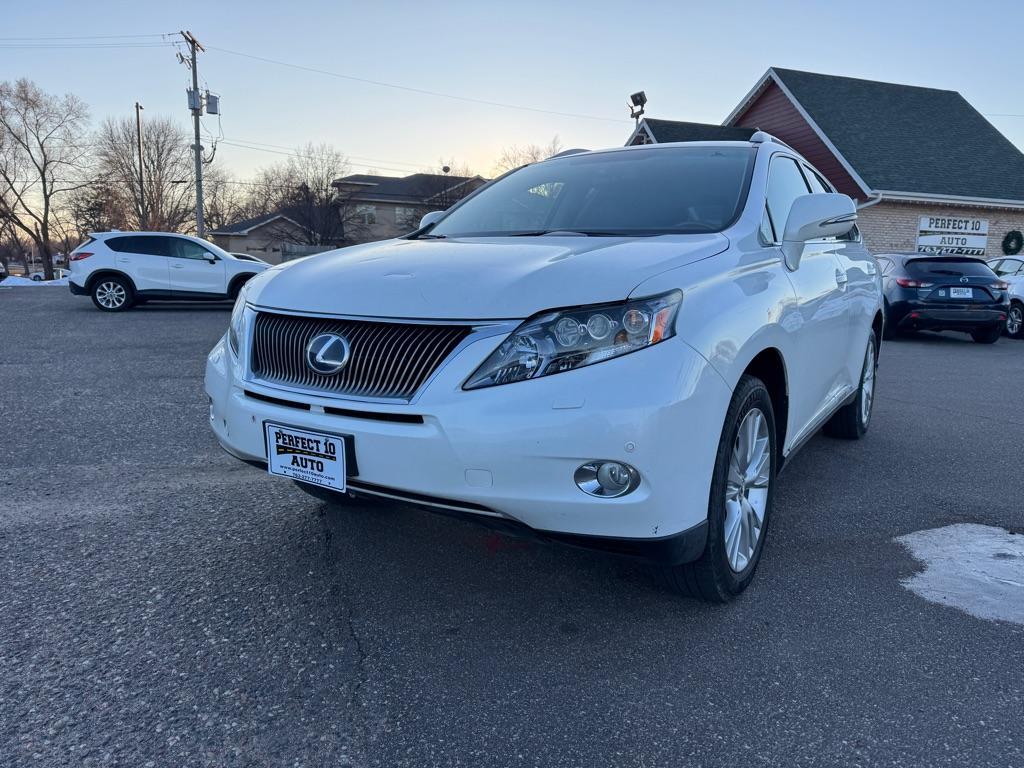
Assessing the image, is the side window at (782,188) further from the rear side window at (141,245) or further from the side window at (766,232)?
the rear side window at (141,245)

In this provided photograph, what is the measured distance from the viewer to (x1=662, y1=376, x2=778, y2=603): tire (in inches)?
95.8

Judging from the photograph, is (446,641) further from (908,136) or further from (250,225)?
(250,225)

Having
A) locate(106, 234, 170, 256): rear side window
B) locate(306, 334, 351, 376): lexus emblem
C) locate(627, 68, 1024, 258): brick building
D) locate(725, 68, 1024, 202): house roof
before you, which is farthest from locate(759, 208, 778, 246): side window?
locate(725, 68, 1024, 202): house roof

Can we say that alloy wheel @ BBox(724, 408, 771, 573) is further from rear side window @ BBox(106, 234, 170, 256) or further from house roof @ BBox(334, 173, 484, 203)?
house roof @ BBox(334, 173, 484, 203)

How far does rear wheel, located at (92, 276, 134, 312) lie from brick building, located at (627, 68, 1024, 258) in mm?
16599

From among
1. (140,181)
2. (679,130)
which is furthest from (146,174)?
(679,130)

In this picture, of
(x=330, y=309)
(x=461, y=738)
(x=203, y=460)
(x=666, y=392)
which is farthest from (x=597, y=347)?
(x=203, y=460)

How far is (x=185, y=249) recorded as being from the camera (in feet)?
49.0

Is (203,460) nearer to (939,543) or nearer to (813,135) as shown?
(939,543)

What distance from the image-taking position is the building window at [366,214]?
4844 cm

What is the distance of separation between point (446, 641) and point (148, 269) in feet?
46.9

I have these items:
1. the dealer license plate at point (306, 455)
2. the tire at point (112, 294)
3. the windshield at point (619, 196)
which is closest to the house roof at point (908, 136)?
the tire at point (112, 294)

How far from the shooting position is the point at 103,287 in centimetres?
1450

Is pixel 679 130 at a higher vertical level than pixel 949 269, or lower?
higher
